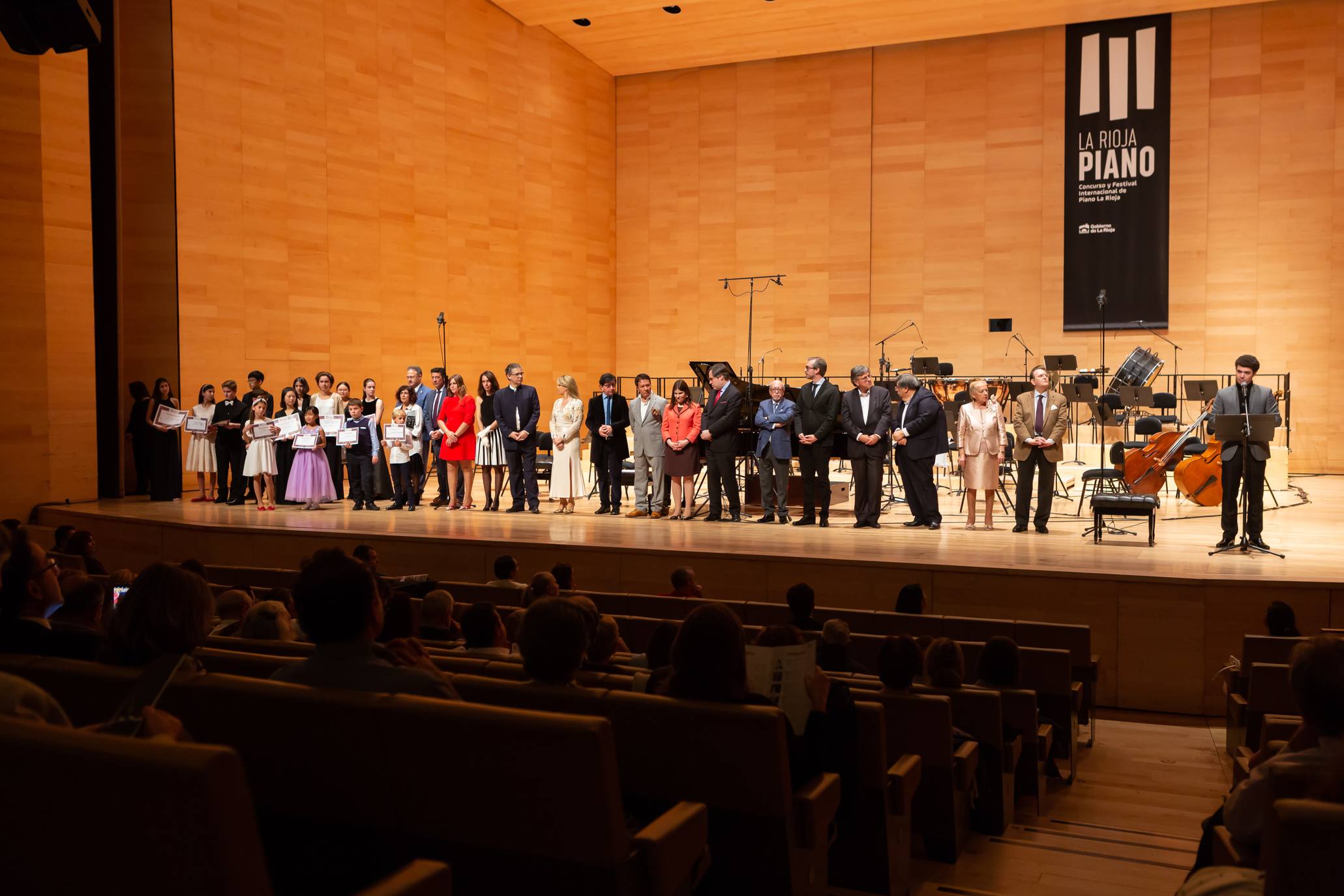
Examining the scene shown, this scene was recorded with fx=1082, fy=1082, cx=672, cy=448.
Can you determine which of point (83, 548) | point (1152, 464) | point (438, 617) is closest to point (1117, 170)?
point (1152, 464)

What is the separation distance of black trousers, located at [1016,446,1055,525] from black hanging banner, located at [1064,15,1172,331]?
26.5 ft

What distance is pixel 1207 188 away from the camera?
1628 cm

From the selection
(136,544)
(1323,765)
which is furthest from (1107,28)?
(1323,765)

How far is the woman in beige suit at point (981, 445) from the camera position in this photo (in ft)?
32.0

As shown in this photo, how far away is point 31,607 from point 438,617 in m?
1.70

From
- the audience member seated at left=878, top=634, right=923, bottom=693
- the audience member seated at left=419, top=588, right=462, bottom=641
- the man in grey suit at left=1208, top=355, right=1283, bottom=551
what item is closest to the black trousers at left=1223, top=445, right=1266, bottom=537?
the man in grey suit at left=1208, top=355, right=1283, bottom=551

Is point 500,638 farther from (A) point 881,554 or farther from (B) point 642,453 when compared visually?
(B) point 642,453

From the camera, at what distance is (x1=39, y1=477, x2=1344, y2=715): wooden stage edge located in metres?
6.66

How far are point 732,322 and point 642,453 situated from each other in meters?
8.65

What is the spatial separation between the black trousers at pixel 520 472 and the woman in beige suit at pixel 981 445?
4.36m

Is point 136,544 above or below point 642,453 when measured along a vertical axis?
below

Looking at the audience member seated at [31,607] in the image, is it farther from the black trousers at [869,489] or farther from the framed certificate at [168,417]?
the framed certificate at [168,417]

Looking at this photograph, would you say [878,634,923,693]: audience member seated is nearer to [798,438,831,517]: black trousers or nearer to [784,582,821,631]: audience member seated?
[784,582,821,631]: audience member seated

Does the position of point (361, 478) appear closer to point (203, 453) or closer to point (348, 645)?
point (203, 453)
